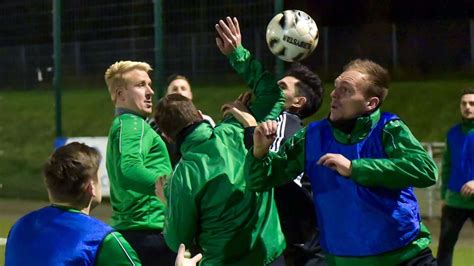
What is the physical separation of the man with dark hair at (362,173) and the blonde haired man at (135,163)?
43.5 inches

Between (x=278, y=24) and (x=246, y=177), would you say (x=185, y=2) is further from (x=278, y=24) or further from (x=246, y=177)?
(x=246, y=177)

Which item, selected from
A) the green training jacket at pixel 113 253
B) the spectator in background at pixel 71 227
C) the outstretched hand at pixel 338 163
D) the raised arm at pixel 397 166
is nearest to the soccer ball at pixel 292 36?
the raised arm at pixel 397 166

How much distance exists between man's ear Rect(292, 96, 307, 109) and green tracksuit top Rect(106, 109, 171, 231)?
2.69 ft

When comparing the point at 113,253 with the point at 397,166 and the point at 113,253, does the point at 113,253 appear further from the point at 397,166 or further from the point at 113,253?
the point at 397,166

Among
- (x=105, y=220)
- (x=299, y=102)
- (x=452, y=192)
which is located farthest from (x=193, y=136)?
(x=105, y=220)

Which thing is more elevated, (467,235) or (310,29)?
(310,29)

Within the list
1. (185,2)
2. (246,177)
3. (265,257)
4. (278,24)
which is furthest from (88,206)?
(185,2)

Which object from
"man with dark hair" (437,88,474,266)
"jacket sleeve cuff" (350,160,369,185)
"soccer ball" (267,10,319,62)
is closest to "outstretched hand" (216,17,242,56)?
"soccer ball" (267,10,319,62)

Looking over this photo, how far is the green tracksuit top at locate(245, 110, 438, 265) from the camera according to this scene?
458cm

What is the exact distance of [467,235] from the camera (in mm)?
12688

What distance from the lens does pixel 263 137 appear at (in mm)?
4867

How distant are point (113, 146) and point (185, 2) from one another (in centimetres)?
706

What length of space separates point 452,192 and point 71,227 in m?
5.98

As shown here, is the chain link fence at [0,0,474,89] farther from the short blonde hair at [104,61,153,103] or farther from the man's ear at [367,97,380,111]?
the man's ear at [367,97,380,111]
